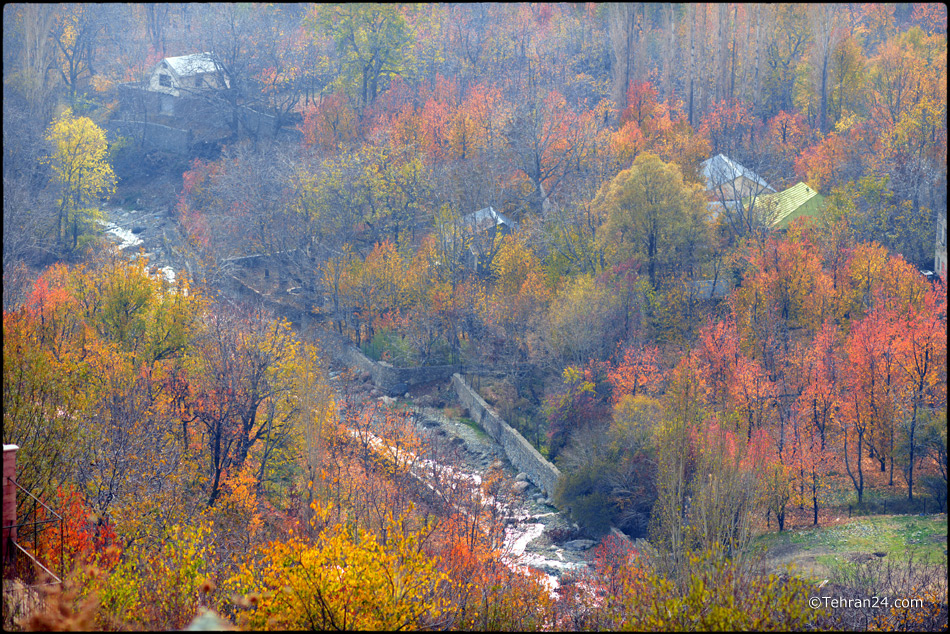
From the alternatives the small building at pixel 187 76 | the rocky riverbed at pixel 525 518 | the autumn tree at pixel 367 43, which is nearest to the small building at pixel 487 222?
the rocky riverbed at pixel 525 518

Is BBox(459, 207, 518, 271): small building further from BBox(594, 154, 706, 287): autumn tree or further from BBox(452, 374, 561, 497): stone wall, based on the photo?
BBox(594, 154, 706, 287): autumn tree

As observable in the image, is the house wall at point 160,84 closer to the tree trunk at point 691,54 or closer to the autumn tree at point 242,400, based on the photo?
the tree trunk at point 691,54

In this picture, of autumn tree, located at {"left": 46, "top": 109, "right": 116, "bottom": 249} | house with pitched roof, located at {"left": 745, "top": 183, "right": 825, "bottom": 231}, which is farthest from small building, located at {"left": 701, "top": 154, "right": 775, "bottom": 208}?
autumn tree, located at {"left": 46, "top": 109, "right": 116, "bottom": 249}

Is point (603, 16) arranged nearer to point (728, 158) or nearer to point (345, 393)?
point (728, 158)

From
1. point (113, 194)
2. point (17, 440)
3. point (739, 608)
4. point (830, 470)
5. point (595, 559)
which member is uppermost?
point (113, 194)

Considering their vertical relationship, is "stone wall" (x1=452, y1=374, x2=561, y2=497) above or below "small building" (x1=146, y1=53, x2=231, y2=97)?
below

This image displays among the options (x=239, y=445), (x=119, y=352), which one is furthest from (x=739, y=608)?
(x=119, y=352)
